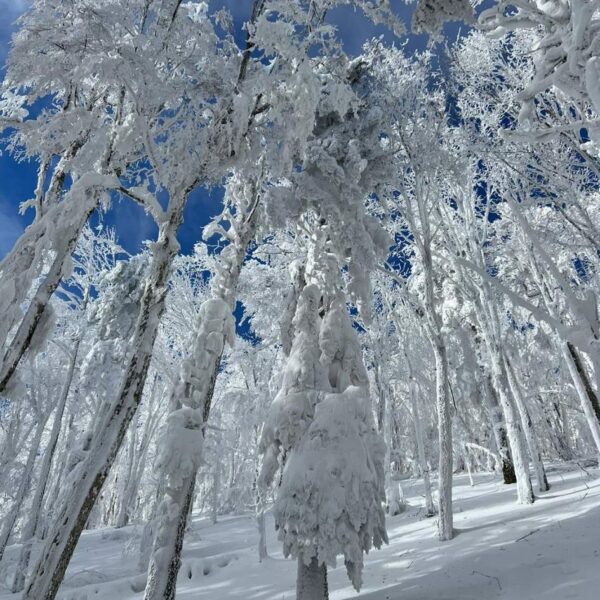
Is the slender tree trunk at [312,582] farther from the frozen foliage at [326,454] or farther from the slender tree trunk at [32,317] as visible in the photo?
the slender tree trunk at [32,317]

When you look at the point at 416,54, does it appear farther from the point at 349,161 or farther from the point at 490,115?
the point at 349,161

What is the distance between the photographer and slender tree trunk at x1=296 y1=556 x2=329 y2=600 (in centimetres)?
620

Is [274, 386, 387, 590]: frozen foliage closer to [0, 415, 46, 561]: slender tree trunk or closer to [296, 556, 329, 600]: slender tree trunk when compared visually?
[296, 556, 329, 600]: slender tree trunk

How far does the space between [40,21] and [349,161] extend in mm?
5823

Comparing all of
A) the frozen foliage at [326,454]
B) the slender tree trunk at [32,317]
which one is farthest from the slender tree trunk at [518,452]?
the slender tree trunk at [32,317]

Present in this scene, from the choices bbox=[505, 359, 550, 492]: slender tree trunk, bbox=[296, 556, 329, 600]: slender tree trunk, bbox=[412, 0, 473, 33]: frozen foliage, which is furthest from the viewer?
bbox=[505, 359, 550, 492]: slender tree trunk

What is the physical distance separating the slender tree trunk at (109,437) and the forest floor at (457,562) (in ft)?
14.9

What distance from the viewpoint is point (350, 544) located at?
19.3 ft

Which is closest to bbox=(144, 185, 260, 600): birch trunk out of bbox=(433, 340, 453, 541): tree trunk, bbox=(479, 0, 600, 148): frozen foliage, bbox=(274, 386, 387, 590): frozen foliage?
bbox=(274, 386, 387, 590): frozen foliage

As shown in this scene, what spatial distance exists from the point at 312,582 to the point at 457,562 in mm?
2678

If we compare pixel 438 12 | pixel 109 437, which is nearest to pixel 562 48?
pixel 438 12

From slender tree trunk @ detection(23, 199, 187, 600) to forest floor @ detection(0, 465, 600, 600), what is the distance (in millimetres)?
4530

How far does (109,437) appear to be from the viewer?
216 inches

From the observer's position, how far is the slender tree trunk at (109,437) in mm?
4945
